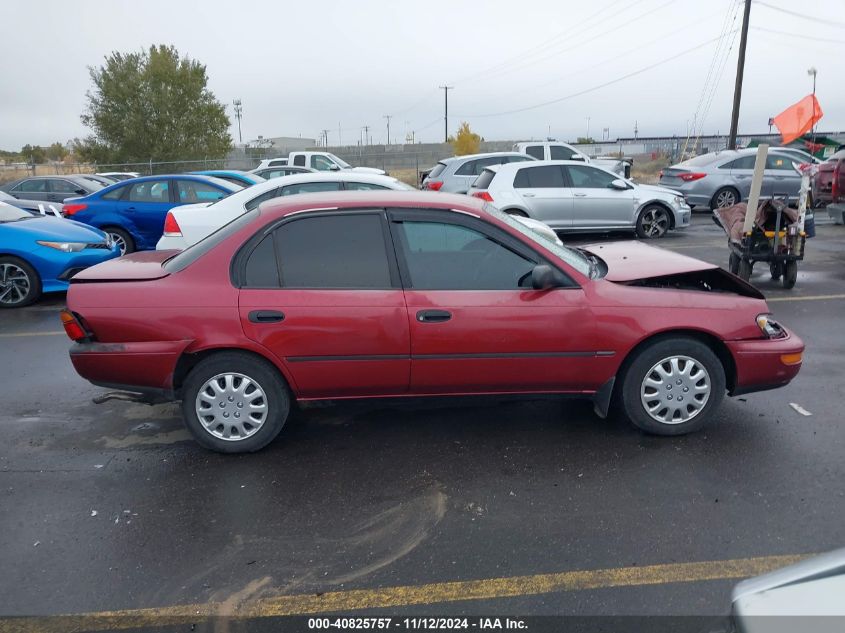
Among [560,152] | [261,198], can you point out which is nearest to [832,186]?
[560,152]

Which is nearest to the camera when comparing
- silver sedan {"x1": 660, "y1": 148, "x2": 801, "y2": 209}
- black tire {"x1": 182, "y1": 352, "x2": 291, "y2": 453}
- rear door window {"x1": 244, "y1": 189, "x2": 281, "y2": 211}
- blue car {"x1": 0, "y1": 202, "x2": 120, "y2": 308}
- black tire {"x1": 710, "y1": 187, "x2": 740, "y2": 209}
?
black tire {"x1": 182, "y1": 352, "x2": 291, "y2": 453}

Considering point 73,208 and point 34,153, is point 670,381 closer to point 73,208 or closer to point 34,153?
point 73,208

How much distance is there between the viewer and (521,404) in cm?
507

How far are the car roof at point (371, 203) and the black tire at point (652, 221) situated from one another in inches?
382

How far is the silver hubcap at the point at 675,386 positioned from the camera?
14.1 ft

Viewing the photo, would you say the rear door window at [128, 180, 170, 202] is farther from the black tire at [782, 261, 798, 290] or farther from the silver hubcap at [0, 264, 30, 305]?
the black tire at [782, 261, 798, 290]

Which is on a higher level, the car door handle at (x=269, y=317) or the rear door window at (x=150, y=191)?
the rear door window at (x=150, y=191)

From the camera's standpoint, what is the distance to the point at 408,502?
377 cm

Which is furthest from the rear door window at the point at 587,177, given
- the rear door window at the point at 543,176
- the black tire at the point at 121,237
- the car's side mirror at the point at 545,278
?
the car's side mirror at the point at 545,278

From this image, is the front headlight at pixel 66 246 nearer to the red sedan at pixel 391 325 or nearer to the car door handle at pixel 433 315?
the red sedan at pixel 391 325

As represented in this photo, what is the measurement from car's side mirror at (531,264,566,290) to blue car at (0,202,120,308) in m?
6.95

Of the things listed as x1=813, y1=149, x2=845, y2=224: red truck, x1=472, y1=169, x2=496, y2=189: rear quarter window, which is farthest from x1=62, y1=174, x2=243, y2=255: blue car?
x1=813, y1=149, x2=845, y2=224: red truck

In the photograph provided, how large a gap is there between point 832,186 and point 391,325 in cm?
1240

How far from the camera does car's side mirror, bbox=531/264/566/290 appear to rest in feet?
13.3
